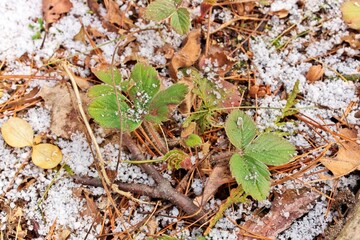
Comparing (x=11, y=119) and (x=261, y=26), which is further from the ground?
(x=261, y=26)

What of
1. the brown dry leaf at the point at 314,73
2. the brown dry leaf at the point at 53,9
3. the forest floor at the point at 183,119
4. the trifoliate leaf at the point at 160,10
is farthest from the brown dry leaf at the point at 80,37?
the brown dry leaf at the point at 314,73

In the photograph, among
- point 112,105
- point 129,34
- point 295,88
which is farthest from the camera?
point 129,34

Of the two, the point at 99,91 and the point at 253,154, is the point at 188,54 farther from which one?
the point at 253,154

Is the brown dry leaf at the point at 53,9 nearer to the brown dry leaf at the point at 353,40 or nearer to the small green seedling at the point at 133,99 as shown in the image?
the small green seedling at the point at 133,99

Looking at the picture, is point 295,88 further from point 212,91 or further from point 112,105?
point 112,105

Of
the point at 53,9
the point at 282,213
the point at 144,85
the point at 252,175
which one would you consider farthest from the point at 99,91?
the point at 282,213

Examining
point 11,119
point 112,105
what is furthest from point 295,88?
point 11,119
